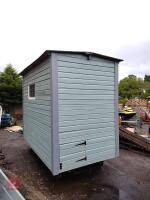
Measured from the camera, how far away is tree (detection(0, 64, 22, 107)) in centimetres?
1611

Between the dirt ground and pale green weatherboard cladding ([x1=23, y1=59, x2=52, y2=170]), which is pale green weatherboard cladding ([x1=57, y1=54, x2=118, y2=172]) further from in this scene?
the dirt ground

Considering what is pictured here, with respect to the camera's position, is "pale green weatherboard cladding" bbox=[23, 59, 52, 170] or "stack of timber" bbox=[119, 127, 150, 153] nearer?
"pale green weatherboard cladding" bbox=[23, 59, 52, 170]

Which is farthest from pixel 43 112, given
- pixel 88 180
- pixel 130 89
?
pixel 130 89

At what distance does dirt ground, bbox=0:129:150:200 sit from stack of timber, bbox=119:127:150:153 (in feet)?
1.65

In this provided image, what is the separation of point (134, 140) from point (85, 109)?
373 centimetres

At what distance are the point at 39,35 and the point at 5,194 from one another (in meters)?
9.91

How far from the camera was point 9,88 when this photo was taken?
1606cm

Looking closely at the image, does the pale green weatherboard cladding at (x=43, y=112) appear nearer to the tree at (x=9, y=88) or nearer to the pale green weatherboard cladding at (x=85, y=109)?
the pale green weatherboard cladding at (x=85, y=109)

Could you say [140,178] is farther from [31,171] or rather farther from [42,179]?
[31,171]

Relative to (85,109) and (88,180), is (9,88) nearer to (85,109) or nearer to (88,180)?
(85,109)

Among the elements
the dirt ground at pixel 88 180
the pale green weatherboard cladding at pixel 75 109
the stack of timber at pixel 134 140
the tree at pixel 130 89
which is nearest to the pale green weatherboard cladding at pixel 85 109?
the pale green weatherboard cladding at pixel 75 109

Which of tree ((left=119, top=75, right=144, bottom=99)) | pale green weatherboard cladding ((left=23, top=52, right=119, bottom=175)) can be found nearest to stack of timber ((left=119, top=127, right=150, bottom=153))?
pale green weatherboard cladding ((left=23, top=52, right=119, bottom=175))

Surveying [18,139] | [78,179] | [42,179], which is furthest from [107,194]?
[18,139]

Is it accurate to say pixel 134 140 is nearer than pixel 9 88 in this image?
Yes
